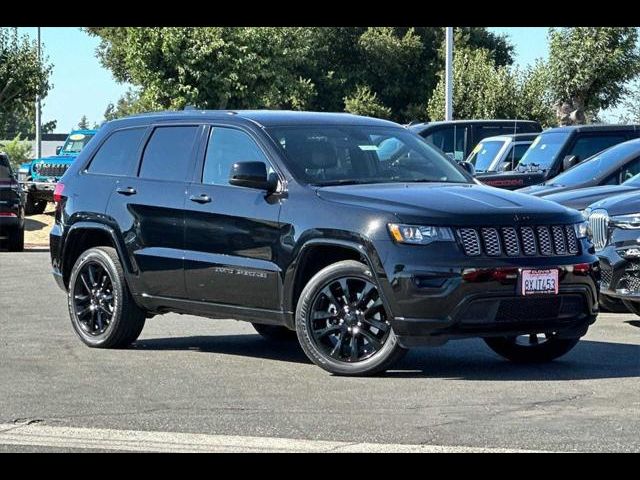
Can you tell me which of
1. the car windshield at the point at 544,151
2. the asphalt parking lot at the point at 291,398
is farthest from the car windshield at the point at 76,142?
the asphalt parking lot at the point at 291,398

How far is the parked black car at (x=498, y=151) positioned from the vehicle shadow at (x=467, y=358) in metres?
11.7

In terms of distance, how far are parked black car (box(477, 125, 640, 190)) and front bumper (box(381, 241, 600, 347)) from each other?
1108 cm

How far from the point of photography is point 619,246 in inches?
491

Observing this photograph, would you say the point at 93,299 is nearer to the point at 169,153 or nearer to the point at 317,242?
the point at 169,153

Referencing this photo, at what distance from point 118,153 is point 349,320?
115 inches

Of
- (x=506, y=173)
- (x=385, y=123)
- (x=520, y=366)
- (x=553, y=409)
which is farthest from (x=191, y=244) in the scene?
(x=506, y=173)

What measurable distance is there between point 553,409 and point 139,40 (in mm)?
44155

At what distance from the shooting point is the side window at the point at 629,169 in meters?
16.4

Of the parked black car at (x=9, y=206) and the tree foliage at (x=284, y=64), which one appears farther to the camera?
the tree foliage at (x=284, y=64)

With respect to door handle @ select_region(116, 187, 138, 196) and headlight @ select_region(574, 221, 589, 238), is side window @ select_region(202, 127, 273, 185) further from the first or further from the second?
headlight @ select_region(574, 221, 589, 238)

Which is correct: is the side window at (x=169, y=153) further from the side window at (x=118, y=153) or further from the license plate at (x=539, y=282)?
the license plate at (x=539, y=282)

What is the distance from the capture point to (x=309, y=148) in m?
10.3

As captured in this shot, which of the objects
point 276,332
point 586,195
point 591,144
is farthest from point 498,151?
point 276,332
